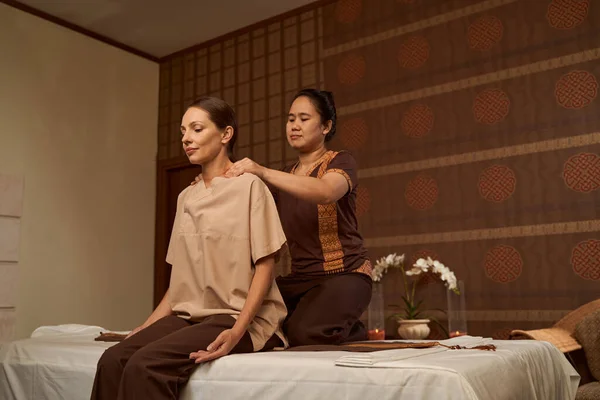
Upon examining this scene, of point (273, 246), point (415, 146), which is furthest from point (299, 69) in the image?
point (273, 246)

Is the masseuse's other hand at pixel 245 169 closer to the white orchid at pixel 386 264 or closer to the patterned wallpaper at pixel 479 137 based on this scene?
the white orchid at pixel 386 264

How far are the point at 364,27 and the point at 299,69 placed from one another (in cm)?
61

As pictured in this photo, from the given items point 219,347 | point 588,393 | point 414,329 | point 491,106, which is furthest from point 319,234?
point 491,106

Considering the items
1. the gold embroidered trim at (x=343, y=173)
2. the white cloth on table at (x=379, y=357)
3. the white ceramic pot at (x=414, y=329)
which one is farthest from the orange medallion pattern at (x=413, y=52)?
the white cloth on table at (x=379, y=357)

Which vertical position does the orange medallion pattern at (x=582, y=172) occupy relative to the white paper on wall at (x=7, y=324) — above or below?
above

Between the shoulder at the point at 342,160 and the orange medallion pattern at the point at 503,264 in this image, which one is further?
the orange medallion pattern at the point at 503,264

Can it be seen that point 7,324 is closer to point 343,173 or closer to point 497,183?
point 343,173

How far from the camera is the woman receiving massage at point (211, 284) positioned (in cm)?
153

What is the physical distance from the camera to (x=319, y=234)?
6.93ft

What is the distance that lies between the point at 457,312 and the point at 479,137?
3.38ft

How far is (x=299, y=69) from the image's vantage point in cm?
449

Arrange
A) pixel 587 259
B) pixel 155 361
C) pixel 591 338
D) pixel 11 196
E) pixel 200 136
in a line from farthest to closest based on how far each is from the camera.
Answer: pixel 11 196 → pixel 587 259 → pixel 591 338 → pixel 200 136 → pixel 155 361

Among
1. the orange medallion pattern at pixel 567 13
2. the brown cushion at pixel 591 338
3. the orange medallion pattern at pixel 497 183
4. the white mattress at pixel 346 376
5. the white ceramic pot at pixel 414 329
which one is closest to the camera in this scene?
the white mattress at pixel 346 376

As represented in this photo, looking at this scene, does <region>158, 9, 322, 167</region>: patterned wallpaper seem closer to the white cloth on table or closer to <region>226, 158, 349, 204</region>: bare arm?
<region>226, 158, 349, 204</region>: bare arm
